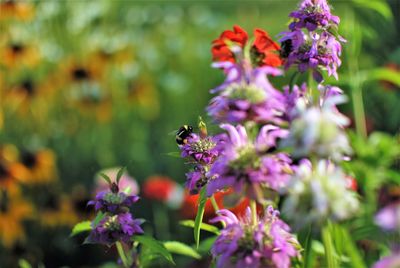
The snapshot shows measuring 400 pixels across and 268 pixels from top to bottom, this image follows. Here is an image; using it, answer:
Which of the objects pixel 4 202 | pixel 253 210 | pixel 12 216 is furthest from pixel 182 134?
pixel 4 202

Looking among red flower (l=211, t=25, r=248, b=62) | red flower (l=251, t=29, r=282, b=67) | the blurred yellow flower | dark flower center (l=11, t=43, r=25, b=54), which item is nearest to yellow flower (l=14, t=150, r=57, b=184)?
dark flower center (l=11, t=43, r=25, b=54)

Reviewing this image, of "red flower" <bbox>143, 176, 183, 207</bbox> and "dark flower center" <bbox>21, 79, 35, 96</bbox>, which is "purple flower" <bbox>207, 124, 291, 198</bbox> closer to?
"red flower" <bbox>143, 176, 183, 207</bbox>

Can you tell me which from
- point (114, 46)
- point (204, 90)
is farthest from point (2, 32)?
point (204, 90)

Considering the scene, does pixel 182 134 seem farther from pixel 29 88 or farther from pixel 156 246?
pixel 29 88

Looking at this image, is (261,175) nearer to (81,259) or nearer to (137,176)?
(81,259)

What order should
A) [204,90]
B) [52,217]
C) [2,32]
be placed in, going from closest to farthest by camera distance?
[52,217] → [2,32] → [204,90]

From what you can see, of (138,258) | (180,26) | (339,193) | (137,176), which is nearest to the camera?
(339,193)
